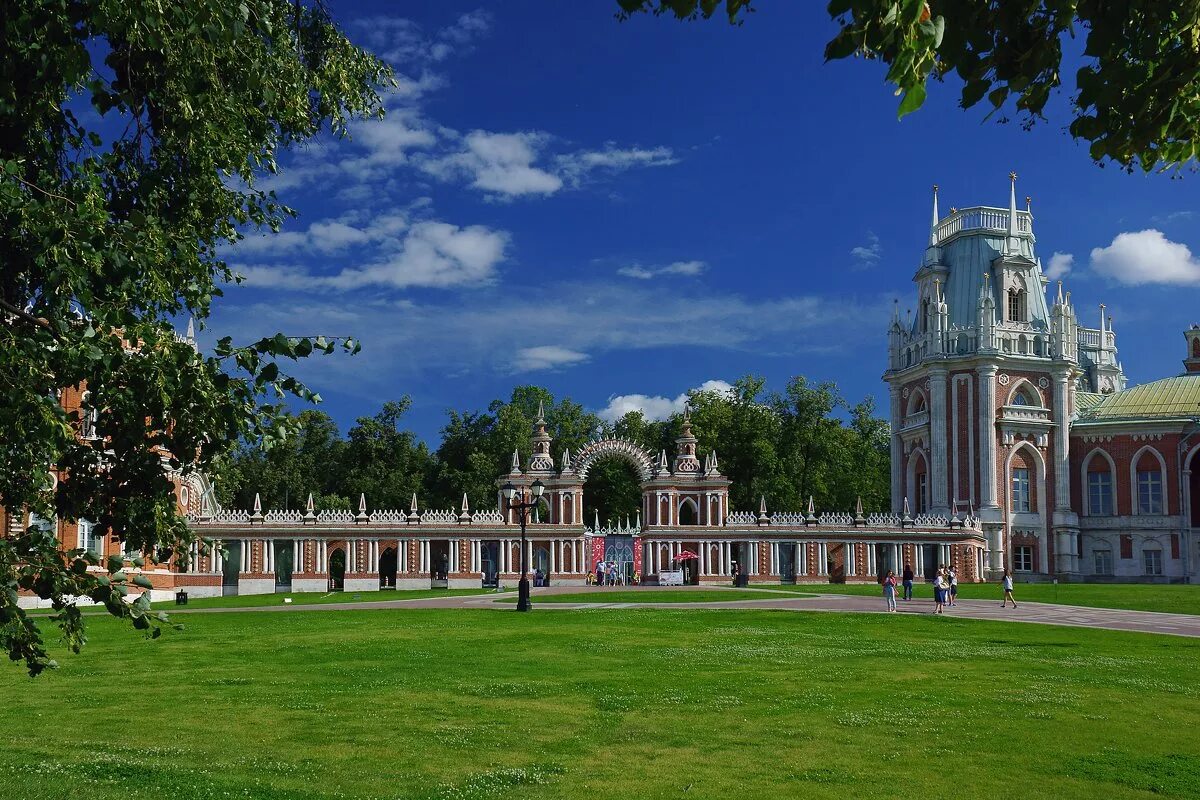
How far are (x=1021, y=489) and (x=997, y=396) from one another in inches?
242

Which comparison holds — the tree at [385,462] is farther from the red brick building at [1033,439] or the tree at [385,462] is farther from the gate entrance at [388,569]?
the red brick building at [1033,439]

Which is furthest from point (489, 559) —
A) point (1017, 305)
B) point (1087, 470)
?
point (1087, 470)

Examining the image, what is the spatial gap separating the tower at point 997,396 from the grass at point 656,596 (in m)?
26.2

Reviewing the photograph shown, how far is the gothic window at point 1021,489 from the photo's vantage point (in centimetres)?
6950

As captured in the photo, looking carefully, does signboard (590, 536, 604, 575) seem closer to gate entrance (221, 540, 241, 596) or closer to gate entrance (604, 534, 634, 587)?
gate entrance (604, 534, 634, 587)

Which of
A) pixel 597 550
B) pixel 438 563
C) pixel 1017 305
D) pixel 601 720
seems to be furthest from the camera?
pixel 1017 305

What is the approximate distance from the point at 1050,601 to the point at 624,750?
114 ft

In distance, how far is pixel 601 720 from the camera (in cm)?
1362

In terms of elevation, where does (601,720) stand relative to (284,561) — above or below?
above

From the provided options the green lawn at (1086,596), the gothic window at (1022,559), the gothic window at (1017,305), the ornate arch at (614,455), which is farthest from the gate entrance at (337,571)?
the gothic window at (1017,305)

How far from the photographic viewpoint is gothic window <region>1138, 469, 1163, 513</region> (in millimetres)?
69812

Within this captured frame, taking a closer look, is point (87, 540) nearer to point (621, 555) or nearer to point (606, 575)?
point (606, 575)

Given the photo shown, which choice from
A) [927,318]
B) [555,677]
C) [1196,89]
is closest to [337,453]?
[927,318]

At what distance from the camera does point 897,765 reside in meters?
11.2
